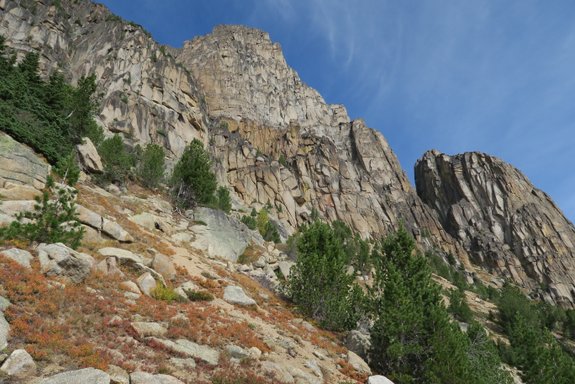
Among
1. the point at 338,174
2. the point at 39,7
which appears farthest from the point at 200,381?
the point at 338,174

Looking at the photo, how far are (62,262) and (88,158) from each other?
2370cm

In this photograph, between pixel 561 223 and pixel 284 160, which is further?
pixel 561 223

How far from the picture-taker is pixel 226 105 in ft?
387

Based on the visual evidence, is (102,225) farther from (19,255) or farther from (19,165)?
(19,255)

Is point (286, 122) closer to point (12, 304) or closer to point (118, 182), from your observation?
point (118, 182)

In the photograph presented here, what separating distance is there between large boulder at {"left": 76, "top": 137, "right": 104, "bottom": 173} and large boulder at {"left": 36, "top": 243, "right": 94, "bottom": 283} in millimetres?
21975

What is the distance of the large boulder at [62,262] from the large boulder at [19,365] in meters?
5.15

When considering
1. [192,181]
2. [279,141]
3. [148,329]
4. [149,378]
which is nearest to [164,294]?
[148,329]

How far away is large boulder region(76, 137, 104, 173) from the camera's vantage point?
106 ft

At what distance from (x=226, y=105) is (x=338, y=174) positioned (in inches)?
1736

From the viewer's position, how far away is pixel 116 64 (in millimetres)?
74438

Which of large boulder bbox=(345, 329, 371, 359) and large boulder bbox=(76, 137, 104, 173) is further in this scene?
large boulder bbox=(76, 137, 104, 173)

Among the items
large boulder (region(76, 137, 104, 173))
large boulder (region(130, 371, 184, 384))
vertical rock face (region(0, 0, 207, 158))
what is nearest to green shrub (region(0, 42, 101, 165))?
large boulder (region(76, 137, 104, 173))

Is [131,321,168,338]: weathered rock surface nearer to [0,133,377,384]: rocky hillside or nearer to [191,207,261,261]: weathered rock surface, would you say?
[0,133,377,384]: rocky hillside
